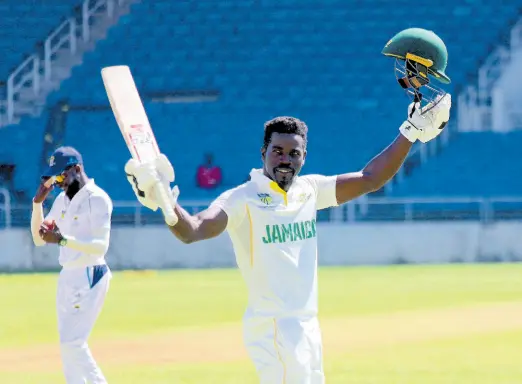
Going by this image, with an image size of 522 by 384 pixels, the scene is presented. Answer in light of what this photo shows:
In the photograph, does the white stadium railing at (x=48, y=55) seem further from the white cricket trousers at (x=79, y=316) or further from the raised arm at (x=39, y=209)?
the white cricket trousers at (x=79, y=316)

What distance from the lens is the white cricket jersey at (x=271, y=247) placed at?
596cm

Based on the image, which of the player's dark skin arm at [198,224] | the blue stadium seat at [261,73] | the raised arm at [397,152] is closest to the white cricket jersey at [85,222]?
the raised arm at [397,152]

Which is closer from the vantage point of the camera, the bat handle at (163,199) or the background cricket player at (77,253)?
the bat handle at (163,199)

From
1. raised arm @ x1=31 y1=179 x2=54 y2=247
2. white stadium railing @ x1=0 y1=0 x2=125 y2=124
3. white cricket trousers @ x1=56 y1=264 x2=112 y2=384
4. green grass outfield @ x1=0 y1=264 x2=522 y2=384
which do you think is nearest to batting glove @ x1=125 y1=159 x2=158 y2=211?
white cricket trousers @ x1=56 y1=264 x2=112 y2=384

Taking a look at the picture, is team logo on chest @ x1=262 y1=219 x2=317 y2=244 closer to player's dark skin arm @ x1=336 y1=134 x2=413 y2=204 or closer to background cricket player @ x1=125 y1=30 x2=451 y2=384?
background cricket player @ x1=125 y1=30 x2=451 y2=384

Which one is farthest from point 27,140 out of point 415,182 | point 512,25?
point 512,25

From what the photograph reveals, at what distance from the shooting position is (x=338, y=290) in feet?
62.7

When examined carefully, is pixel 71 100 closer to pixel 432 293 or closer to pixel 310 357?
pixel 432 293

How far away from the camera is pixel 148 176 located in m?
4.92

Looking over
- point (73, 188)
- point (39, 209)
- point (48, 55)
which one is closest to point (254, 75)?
point (48, 55)

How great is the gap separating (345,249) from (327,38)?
8778 mm

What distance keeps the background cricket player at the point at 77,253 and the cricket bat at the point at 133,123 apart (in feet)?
9.35

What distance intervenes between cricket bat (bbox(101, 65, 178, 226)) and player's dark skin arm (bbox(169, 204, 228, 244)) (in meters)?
0.07

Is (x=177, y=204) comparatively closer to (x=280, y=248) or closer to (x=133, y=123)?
(x=133, y=123)
